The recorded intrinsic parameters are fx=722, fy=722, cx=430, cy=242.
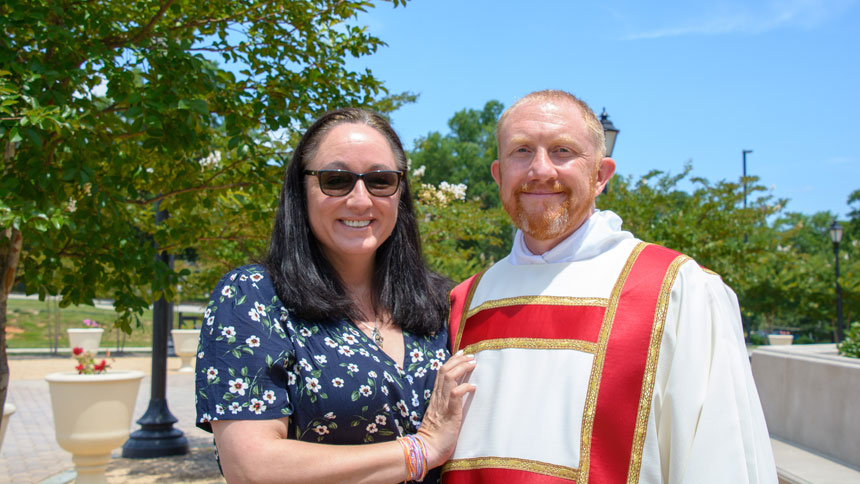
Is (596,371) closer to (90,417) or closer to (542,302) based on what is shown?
(542,302)

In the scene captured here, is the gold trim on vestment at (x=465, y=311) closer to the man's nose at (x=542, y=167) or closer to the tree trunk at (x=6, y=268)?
the man's nose at (x=542, y=167)

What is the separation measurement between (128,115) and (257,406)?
2821 mm

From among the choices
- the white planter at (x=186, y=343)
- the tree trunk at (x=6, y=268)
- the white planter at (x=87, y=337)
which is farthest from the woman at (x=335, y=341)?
the white planter at (x=87, y=337)

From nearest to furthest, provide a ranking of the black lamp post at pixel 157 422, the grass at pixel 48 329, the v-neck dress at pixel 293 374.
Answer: the v-neck dress at pixel 293 374 → the black lamp post at pixel 157 422 → the grass at pixel 48 329

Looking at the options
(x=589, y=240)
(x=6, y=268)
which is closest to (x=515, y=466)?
(x=589, y=240)

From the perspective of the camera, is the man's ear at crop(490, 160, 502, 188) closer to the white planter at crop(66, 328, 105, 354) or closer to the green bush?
the green bush

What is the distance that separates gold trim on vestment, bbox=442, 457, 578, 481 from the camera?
210cm

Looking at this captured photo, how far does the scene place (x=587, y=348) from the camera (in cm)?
221

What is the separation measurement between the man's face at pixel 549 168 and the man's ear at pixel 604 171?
2.3 inches

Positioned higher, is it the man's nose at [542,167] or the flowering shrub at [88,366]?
the man's nose at [542,167]

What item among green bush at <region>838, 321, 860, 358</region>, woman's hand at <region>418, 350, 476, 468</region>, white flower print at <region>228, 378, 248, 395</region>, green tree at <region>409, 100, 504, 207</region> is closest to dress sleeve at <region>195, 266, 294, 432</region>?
white flower print at <region>228, 378, 248, 395</region>

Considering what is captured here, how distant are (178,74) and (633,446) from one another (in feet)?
11.7

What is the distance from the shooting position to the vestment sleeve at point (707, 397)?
1.89 m

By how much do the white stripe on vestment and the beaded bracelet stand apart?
19cm
